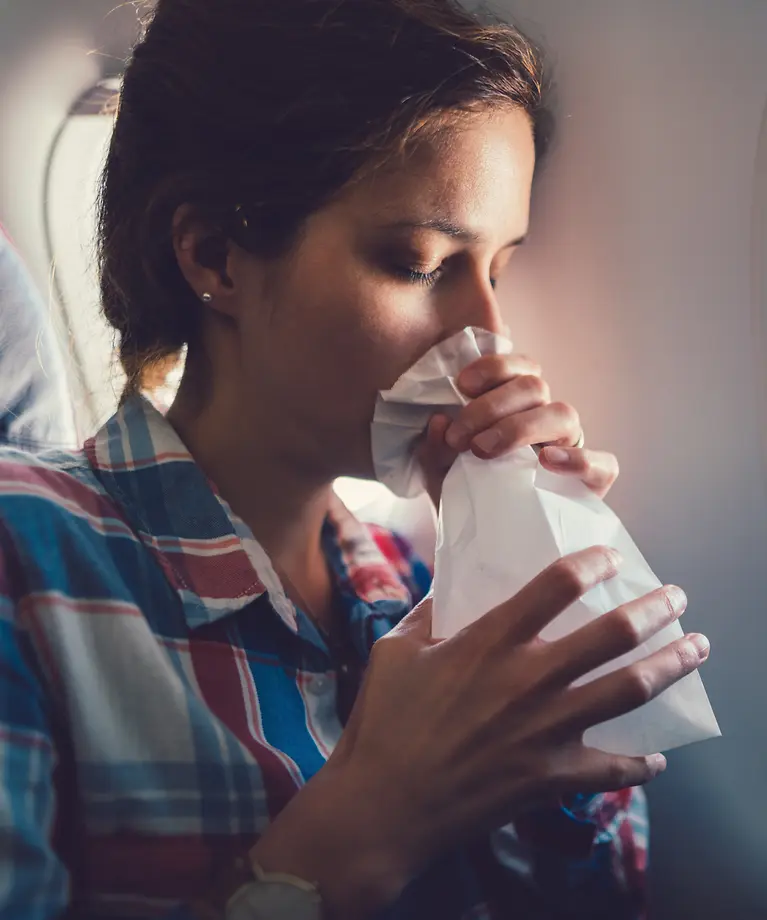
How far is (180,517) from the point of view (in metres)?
0.66

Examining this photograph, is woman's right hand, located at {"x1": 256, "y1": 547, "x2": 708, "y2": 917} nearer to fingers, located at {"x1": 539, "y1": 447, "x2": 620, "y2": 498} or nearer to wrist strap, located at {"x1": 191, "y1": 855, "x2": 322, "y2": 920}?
wrist strap, located at {"x1": 191, "y1": 855, "x2": 322, "y2": 920}

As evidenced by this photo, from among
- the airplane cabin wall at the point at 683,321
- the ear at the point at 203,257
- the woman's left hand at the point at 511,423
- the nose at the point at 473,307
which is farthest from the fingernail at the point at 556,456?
the ear at the point at 203,257

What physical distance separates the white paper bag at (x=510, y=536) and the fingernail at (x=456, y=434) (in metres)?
0.01

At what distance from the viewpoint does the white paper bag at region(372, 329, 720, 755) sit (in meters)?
0.51

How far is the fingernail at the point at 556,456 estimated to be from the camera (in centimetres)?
61

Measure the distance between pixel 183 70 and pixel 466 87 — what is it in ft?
0.79

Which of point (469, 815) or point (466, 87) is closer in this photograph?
point (469, 815)

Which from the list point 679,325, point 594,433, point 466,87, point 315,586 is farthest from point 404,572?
point 466,87

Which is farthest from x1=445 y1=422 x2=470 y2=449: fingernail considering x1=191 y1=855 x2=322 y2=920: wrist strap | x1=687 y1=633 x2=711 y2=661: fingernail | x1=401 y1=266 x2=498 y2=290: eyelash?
x1=191 y1=855 x2=322 y2=920: wrist strap

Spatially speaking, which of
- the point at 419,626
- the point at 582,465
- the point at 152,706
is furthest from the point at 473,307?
the point at 152,706

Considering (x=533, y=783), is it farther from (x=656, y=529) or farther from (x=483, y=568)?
(x=656, y=529)

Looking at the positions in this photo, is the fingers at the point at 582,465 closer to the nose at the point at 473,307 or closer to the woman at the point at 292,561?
the woman at the point at 292,561

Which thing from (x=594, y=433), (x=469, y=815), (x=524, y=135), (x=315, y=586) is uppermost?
(x=524, y=135)

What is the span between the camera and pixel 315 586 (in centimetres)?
82
